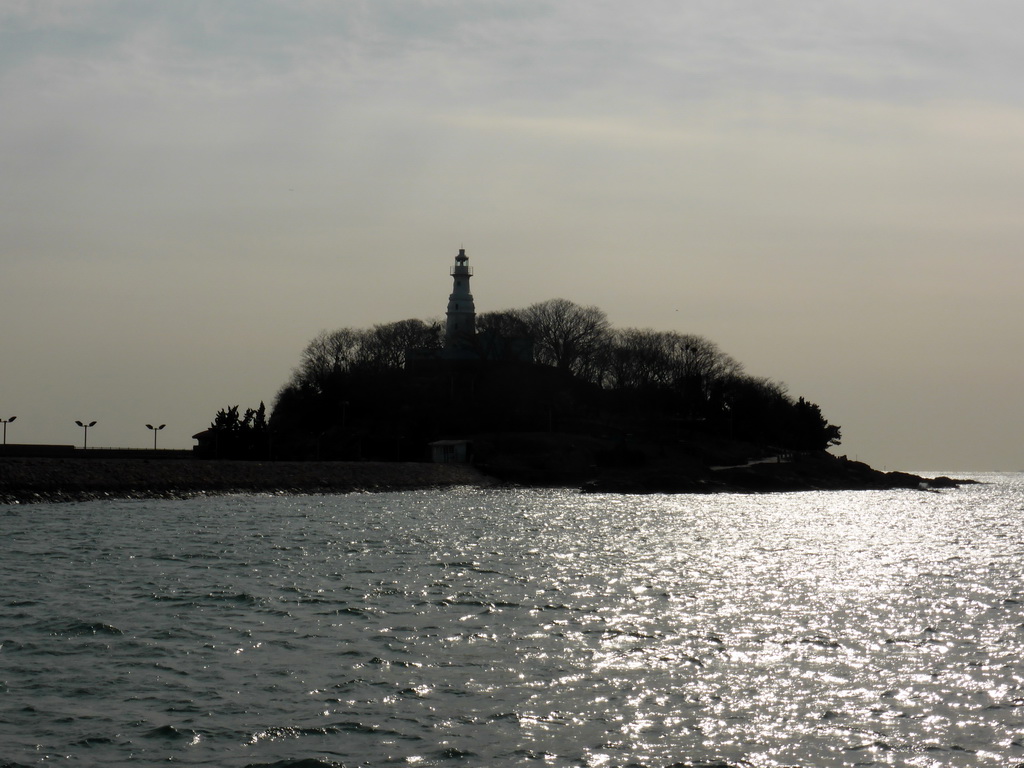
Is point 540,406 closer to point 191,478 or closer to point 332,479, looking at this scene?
point 332,479

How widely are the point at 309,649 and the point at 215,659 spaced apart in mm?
1446

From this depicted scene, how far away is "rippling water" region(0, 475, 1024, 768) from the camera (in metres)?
11.9

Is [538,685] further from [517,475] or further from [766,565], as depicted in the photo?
[517,475]

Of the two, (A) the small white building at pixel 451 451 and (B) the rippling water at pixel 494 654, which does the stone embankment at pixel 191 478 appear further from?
(B) the rippling water at pixel 494 654

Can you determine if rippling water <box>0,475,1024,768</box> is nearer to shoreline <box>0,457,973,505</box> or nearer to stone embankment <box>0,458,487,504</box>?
stone embankment <box>0,458,487,504</box>

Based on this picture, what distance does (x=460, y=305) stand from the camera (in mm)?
125125

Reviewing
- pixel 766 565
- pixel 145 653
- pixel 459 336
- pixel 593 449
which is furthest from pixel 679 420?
pixel 145 653

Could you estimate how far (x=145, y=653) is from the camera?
15.9 metres

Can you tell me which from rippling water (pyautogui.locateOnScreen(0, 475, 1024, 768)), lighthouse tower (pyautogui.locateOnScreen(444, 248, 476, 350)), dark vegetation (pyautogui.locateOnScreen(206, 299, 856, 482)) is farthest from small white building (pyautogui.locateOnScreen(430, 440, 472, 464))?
rippling water (pyautogui.locateOnScreen(0, 475, 1024, 768))

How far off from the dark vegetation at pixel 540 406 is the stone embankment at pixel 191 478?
11.4m

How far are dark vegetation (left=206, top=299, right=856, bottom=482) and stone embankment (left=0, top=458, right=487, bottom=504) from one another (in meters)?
11.4

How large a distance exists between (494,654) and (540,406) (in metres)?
89.6

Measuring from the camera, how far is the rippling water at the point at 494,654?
1187cm

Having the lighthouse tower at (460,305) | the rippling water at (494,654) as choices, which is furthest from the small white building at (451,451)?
the rippling water at (494,654)
